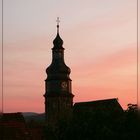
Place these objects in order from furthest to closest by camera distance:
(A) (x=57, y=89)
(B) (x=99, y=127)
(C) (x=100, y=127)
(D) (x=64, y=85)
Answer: (D) (x=64, y=85), (A) (x=57, y=89), (B) (x=99, y=127), (C) (x=100, y=127)

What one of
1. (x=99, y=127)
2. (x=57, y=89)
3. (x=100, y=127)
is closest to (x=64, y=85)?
(x=57, y=89)

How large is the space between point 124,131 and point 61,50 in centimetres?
7269

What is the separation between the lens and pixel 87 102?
117 m

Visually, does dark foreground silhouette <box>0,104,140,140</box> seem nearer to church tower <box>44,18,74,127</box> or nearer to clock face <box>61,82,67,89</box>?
church tower <box>44,18,74,127</box>

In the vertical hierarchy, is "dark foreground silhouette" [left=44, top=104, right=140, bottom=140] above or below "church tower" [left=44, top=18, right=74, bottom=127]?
below

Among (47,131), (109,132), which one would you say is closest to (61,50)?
(47,131)

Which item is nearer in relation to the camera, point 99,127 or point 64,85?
point 99,127

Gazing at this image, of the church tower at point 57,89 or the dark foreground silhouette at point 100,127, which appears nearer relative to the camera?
the dark foreground silhouette at point 100,127

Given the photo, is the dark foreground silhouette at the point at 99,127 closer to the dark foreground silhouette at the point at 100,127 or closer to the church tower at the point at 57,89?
the dark foreground silhouette at the point at 100,127

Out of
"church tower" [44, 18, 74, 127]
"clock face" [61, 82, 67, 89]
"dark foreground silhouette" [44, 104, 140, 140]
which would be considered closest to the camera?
"dark foreground silhouette" [44, 104, 140, 140]

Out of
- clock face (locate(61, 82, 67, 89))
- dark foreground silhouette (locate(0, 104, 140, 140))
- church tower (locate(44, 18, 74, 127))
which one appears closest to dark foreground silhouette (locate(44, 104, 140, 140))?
dark foreground silhouette (locate(0, 104, 140, 140))

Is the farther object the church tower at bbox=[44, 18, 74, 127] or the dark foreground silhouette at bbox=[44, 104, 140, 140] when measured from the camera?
the church tower at bbox=[44, 18, 74, 127]

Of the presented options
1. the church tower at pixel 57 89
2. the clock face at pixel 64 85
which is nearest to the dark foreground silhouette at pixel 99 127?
the church tower at pixel 57 89

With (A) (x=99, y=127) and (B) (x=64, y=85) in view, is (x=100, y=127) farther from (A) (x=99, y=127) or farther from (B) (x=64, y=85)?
(B) (x=64, y=85)
